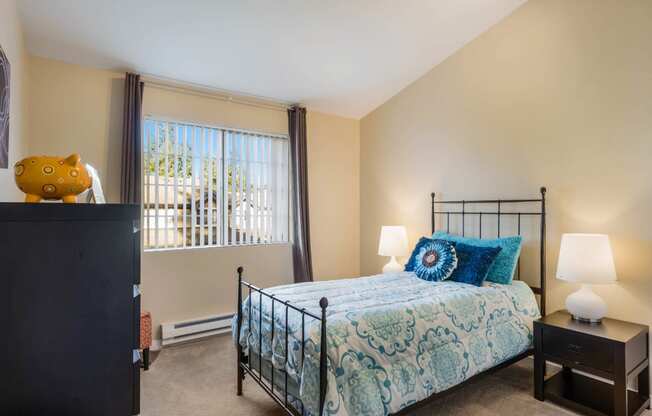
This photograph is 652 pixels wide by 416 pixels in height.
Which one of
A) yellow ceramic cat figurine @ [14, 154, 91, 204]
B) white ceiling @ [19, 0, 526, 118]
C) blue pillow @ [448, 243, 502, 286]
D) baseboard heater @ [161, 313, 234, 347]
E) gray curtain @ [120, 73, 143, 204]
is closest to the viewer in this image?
yellow ceramic cat figurine @ [14, 154, 91, 204]

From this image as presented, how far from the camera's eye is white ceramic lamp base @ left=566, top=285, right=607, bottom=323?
2.30m

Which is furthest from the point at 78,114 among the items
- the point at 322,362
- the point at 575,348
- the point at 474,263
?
the point at 575,348

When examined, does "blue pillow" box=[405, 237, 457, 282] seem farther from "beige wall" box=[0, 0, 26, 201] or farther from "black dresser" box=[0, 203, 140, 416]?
"beige wall" box=[0, 0, 26, 201]

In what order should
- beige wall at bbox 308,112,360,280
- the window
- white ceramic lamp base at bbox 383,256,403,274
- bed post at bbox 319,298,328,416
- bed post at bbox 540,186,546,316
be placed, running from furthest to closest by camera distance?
beige wall at bbox 308,112,360,280 → white ceramic lamp base at bbox 383,256,403,274 → the window → bed post at bbox 540,186,546,316 → bed post at bbox 319,298,328,416

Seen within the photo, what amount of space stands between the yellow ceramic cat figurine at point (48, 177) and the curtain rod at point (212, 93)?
7.59 ft

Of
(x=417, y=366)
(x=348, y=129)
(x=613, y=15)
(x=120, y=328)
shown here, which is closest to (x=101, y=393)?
(x=120, y=328)

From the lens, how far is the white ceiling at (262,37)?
253cm

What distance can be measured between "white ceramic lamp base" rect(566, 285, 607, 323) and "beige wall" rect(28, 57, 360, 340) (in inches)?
102

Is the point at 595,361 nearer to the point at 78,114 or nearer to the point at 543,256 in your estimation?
the point at 543,256

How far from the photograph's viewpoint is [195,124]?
11.5 ft

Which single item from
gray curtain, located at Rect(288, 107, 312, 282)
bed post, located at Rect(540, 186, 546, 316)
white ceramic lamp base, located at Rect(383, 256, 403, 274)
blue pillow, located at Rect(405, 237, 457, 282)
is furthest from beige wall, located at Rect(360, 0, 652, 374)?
gray curtain, located at Rect(288, 107, 312, 282)

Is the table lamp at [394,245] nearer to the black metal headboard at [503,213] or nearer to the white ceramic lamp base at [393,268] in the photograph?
the white ceramic lamp base at [393,268]

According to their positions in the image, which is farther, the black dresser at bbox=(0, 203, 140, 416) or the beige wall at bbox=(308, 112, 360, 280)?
the beige wall at bbox=(308, 112, 360, 280)

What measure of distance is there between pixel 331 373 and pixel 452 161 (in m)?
2.61
